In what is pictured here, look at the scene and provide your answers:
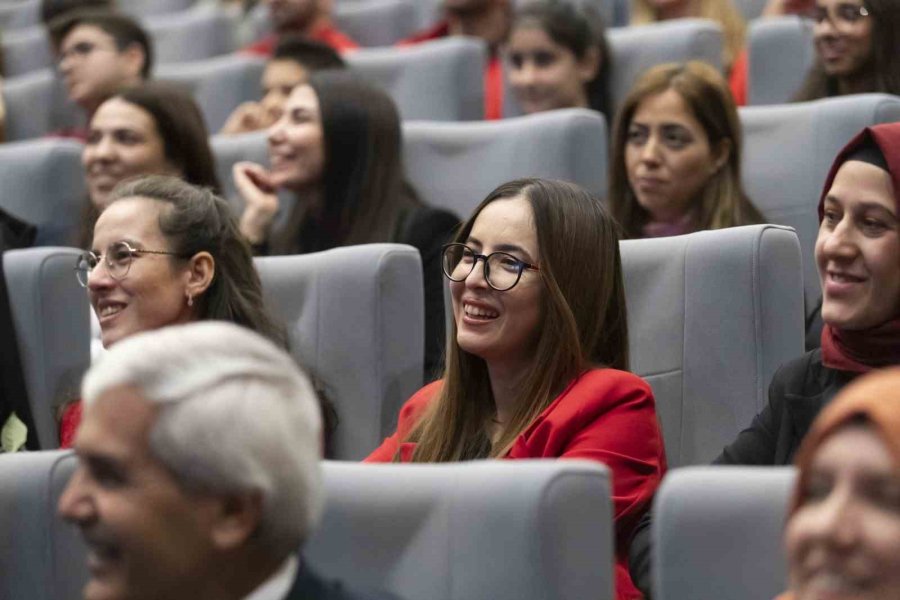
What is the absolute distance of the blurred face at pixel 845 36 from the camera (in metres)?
2.50

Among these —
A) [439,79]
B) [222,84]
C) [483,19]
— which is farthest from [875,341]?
[222,84]

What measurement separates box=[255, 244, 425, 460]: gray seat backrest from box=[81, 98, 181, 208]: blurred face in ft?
2.39

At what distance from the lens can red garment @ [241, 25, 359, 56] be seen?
11.6 ft

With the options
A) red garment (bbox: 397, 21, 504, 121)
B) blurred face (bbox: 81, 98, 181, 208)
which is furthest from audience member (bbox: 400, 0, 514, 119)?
blurred face (bbox: 81, 98, 181, 208)

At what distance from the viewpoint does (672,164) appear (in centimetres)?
236

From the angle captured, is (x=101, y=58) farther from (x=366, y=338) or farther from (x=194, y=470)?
(x=194, y=470)

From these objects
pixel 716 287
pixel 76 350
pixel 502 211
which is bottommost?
pixel 76 350

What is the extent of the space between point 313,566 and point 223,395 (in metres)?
0.26

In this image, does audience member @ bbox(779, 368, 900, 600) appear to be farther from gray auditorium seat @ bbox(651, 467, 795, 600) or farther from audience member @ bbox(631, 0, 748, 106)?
audience member @ bbox(631, 0, 748, 106)

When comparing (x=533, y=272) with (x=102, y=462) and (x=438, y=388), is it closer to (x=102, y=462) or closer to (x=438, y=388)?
(x=438, y=388)

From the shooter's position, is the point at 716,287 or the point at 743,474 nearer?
the point at 743,474

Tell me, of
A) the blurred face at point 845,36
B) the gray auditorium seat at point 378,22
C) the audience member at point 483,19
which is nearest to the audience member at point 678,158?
the blurred face at point 845,36

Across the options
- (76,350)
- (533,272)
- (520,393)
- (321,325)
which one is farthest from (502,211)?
(76,350)

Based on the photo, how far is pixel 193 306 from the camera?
6.26 ft
